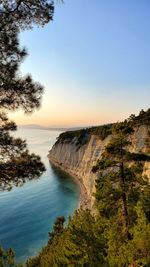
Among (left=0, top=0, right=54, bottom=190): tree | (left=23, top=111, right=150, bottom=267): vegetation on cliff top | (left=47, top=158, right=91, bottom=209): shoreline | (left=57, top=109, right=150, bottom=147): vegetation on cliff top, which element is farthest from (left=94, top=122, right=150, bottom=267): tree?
(left=47, top=158, right=91, bottom=209): shoreline

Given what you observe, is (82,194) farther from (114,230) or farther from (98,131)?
(114,230)

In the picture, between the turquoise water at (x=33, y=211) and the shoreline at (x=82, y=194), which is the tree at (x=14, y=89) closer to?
the turquoise water at (x=33, y=211)

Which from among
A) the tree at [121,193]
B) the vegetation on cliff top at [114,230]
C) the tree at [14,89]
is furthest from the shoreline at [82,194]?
the tree at [14,89]

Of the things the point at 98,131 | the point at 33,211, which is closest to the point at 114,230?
the point at 33,211

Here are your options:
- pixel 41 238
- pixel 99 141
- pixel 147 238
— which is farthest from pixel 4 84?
pixel 99 141

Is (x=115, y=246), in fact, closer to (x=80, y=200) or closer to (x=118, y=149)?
(x=118, y=149)
